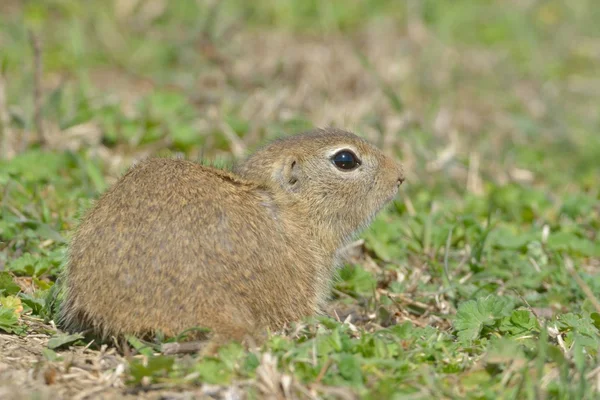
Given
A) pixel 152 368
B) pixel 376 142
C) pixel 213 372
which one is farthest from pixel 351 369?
pixel 376 142

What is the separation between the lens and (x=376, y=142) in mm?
8000

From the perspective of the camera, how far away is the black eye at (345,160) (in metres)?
5.55

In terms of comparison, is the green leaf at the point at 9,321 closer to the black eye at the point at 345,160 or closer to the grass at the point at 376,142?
the grass at the point at 376,142

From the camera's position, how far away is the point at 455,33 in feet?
36.4

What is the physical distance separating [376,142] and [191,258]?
160 inches

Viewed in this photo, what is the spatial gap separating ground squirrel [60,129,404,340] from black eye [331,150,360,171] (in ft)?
1.48

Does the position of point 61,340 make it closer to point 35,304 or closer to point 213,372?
point 35,304

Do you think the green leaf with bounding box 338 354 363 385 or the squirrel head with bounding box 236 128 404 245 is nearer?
the green leaf with bounding box 338 354 363 385

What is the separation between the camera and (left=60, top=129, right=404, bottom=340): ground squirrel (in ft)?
13.7

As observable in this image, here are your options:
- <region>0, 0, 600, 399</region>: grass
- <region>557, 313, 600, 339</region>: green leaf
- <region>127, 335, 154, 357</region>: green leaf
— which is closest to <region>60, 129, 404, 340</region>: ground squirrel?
<region>127, 335, 154, 357</region>: green leaf

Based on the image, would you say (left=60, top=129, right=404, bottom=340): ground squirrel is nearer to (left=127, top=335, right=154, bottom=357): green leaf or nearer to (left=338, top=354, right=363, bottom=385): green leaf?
(left=127, top=335, right=154, bottom=357): green leaf

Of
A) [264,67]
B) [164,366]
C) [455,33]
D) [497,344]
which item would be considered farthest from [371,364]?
[455,33]

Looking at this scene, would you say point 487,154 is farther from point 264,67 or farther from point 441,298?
point 441,298

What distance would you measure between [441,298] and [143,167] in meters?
2.10
